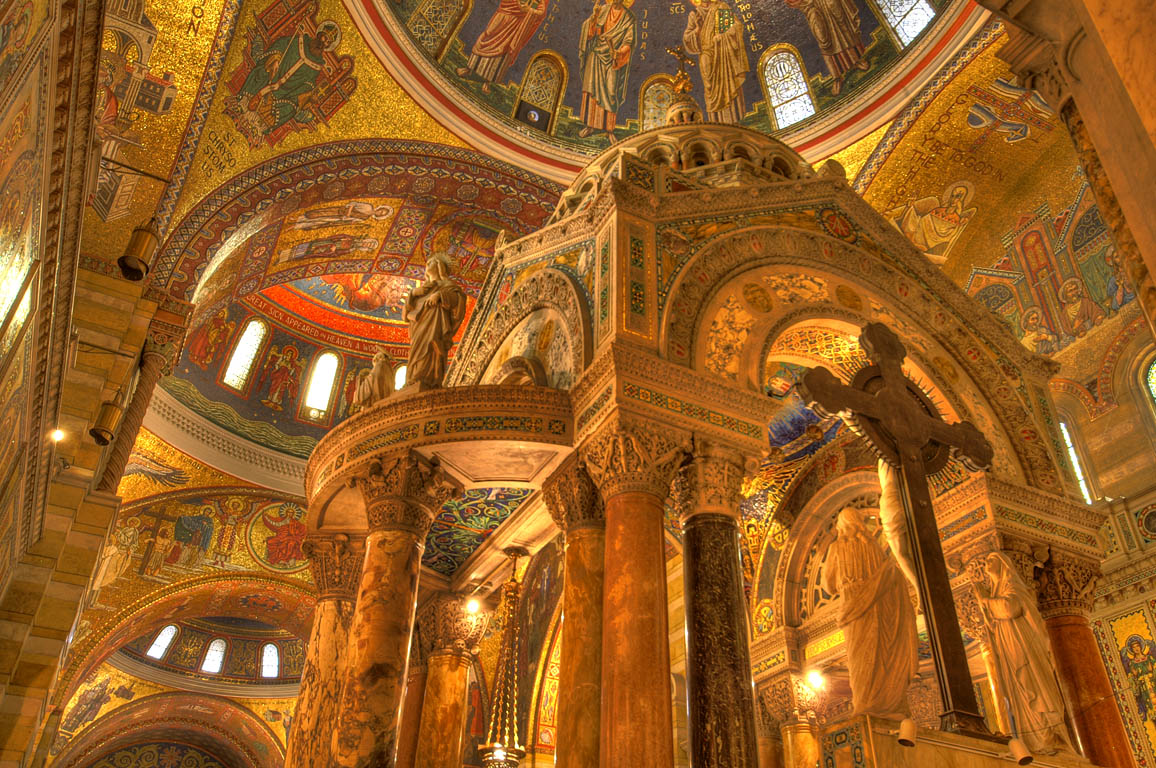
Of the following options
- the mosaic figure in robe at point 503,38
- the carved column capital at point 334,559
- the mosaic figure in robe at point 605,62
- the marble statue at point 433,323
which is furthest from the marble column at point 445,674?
the mosaic figure in robe at point 605,62

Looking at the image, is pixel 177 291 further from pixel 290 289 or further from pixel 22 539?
→ pixel 290 289

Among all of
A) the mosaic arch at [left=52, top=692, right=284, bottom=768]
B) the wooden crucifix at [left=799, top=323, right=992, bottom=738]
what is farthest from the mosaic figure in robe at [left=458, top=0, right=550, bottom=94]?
the mosaic arch at [left=52, top=692, right=284, bottom=768]

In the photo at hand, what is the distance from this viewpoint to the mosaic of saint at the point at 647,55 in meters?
15.4

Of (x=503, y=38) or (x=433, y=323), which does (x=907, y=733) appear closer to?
(x=433, y=323)

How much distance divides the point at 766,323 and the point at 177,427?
1168 centimetres

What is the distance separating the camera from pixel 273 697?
19562 millimetres

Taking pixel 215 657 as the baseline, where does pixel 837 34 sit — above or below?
above

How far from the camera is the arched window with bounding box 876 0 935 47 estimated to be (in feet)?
47.8

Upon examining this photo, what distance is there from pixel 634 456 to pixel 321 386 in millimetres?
12933

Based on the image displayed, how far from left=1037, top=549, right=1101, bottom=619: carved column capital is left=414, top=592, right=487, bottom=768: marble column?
593 cm

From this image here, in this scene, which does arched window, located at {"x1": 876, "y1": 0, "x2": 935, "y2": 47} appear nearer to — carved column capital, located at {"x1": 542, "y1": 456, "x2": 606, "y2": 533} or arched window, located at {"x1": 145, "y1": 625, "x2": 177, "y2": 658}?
carved column capital, located at {"x1": 542, "y1": 456, "x2": 606, "y2": 533}

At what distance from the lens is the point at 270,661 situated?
66.3 ft

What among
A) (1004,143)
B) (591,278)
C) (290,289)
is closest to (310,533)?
(591,278)

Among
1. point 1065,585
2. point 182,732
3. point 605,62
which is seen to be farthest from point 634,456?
point 182,732
